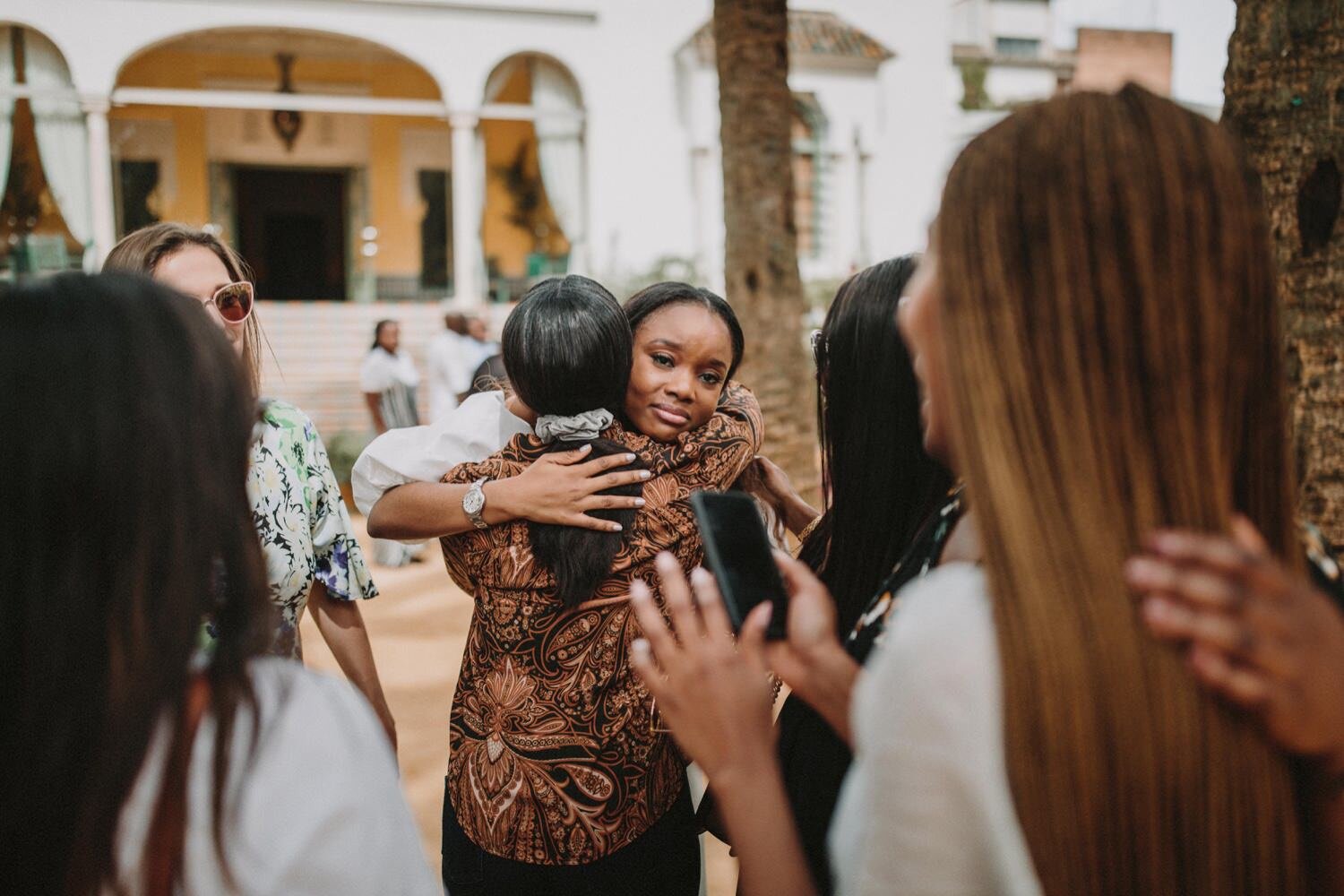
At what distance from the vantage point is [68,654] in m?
0.86

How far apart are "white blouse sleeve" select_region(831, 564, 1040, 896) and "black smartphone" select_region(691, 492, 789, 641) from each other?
276mm

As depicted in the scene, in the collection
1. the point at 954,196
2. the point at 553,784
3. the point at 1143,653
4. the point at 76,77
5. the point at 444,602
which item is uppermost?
the point at 76,77

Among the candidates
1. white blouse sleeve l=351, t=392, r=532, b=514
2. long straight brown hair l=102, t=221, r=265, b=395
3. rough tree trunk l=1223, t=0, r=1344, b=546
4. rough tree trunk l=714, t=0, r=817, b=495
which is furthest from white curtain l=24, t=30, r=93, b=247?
rough tree trunk l=1223, t=0, r=1344, b=546

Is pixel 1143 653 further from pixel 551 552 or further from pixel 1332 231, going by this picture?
pixel 1332 231

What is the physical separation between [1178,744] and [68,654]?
961 millimetres

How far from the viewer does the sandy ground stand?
3.78 m

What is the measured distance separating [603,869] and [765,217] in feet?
16.3

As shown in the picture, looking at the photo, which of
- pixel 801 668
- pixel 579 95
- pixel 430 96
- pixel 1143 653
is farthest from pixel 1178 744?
pixel 430 96

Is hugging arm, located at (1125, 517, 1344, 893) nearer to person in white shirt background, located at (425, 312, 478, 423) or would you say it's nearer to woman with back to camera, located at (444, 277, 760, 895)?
woman with back to camera, located at (444, 277, 760, 895)

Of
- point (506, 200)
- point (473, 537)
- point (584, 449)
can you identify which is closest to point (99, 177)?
point (506, 200)

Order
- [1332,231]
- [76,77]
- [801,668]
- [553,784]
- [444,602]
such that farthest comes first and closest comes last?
[76,77], [444,602], [1332,231], [553,784], [801,668]

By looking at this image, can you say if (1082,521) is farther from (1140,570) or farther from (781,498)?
(781,498)

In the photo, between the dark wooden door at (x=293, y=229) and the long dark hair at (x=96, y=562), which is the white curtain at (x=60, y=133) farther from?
the long dark hair at (x=96, y=562)

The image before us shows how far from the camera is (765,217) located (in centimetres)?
618
